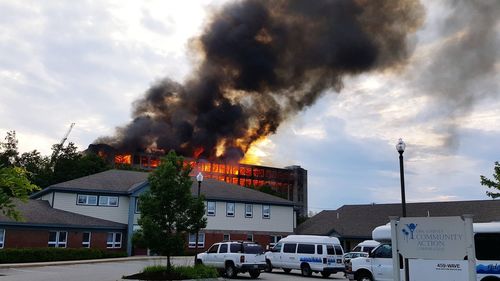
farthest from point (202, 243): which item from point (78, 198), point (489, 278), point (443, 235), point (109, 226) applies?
point (443, 235)

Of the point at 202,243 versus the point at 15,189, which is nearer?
the point at 15,189

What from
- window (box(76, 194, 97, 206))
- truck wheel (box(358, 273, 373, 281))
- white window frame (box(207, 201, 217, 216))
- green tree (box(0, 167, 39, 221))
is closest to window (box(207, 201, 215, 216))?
white window frame (box(207, 201, 217, 216))

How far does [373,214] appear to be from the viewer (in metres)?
52.8

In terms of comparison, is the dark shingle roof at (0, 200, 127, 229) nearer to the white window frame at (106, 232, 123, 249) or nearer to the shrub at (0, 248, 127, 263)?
the white window frame at (106, 232, 123, 249)

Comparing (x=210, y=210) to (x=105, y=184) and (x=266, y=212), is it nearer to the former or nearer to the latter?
(x=266, y=212)

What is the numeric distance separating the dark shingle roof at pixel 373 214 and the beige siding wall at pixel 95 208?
20.4 metres

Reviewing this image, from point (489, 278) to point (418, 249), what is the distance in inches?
208

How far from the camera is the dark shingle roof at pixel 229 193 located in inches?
1919

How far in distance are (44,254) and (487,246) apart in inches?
1131

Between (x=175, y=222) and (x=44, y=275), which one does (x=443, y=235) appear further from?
(x=44, y=275)

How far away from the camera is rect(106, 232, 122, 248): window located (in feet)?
141

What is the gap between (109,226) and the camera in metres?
42.3

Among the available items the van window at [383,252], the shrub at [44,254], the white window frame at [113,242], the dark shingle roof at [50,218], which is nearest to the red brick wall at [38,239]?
the white window frame at [113,242]

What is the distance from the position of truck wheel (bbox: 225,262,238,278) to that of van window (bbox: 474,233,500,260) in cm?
1223
